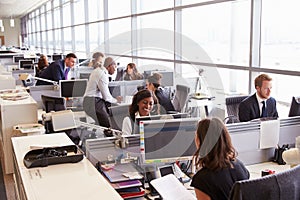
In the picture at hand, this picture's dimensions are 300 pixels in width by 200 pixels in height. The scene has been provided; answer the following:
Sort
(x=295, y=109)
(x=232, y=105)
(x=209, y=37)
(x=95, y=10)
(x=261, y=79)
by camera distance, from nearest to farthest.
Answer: (x=295, y=109) < (x=261, y=79) < (x=232, y=105) < (x=209, y=37) < (x=95, y=10)

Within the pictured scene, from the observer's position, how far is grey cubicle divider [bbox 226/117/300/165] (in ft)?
9.06

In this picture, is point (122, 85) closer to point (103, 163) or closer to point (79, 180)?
point (103, 163)

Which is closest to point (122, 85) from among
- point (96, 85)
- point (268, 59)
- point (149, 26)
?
point (96, 85)

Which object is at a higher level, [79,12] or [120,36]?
[79,12]

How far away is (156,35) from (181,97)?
3.24m

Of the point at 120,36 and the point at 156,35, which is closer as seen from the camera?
the point at 156,35

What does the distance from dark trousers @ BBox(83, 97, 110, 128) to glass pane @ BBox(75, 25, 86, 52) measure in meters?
8.81

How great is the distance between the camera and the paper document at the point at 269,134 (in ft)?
9.37

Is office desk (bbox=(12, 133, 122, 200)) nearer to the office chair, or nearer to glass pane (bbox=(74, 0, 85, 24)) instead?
the office chair

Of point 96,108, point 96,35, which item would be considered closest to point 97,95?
point 96,108

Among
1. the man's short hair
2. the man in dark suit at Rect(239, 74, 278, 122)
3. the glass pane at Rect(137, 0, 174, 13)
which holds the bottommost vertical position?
the man in dark suit at Rect(239, 74, 278, 122)

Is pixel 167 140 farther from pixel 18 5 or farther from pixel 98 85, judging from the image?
pixel 18 5

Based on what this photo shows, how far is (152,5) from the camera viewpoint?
8141 millimetres

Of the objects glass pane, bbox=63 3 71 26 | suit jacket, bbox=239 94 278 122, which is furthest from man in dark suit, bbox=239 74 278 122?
glass pane, bbox=63 3 71 26
